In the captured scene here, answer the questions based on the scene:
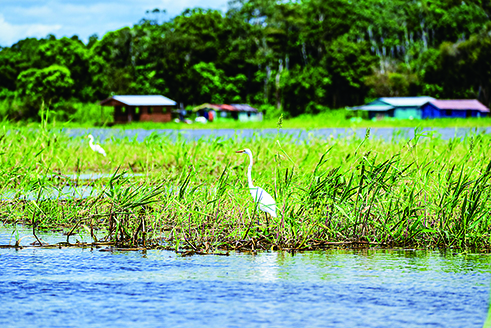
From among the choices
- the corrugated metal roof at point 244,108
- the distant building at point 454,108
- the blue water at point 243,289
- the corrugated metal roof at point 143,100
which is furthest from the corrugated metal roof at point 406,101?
the blue water at point 243,289

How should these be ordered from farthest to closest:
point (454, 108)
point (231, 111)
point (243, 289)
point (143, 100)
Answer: point (231, 111) < point (454, 108) < point (143, 100) < point (243, 289)

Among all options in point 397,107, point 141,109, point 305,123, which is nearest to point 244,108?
point 141,109

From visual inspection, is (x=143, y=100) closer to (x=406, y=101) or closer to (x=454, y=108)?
(x=406, y=101)

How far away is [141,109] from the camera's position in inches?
3177

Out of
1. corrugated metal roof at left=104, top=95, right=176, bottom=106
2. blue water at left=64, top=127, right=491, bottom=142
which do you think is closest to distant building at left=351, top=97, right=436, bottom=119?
corrugated metal roof at left=104, top=95, right=176, bottom=106

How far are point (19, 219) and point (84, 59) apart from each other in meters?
79.0

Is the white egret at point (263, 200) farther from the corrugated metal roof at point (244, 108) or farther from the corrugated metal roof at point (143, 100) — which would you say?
the corrugated metal roof at point (244, 108)

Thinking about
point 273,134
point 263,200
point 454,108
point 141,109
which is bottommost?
point 263,200

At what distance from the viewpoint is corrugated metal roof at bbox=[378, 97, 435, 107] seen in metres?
83.2

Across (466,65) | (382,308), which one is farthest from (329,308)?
(466,65)

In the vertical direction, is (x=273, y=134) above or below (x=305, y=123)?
below

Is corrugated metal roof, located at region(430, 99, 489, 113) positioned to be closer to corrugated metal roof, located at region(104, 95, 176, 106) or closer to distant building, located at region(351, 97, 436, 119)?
distant building, located at region(351, 97, 436, 119)

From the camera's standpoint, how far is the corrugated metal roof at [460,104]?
79562mm

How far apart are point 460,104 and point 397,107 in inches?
283
